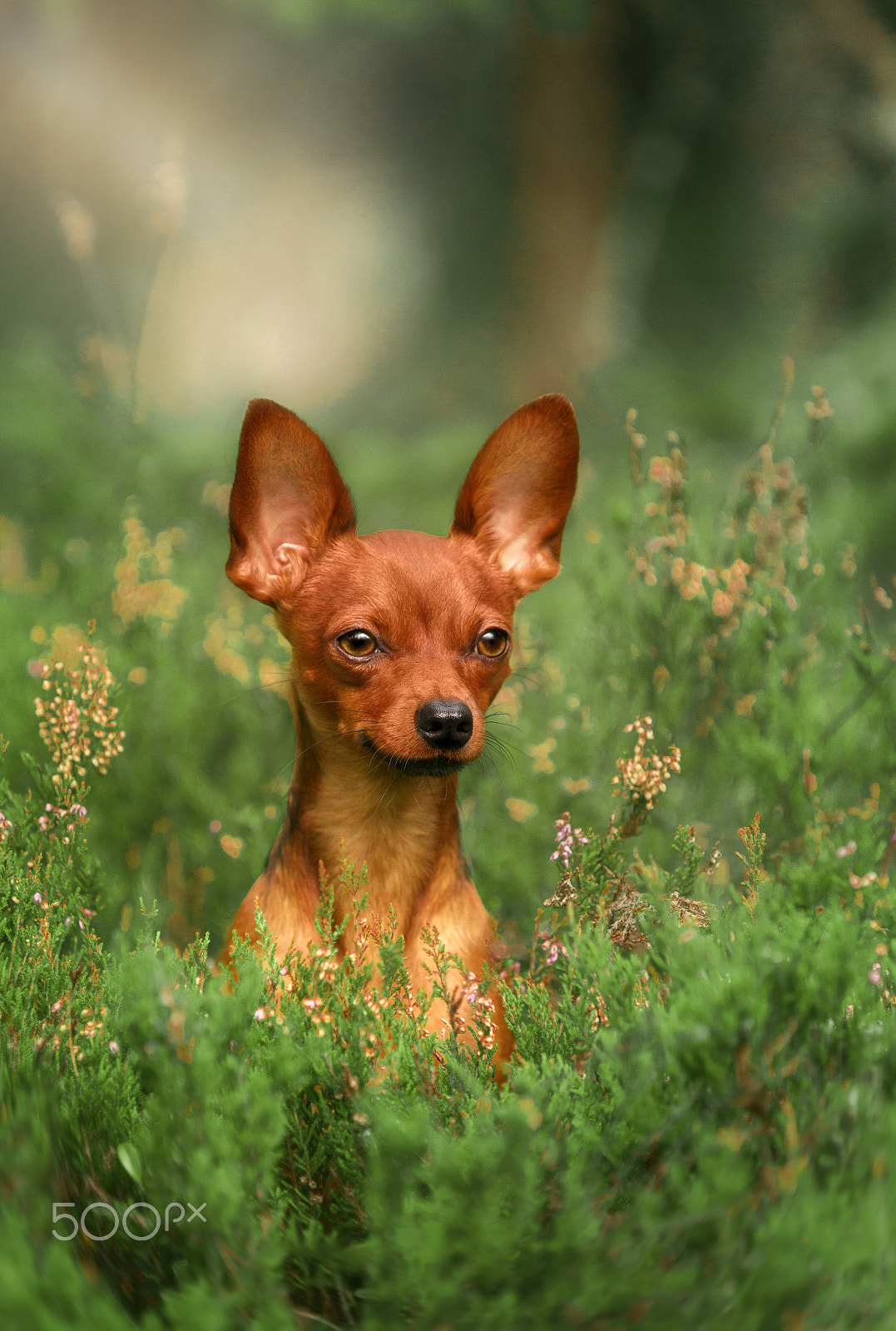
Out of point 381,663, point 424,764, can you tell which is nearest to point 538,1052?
point 424,764

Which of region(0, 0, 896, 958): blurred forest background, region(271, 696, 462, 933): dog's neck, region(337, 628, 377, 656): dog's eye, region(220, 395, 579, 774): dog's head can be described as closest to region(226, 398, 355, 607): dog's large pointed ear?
region(220, 395, 579, 774): dog's head

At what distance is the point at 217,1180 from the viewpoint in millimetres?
1695

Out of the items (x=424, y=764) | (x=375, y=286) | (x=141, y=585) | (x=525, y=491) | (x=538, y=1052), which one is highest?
(x=525, y=491)

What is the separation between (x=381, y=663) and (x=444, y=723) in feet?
1.06

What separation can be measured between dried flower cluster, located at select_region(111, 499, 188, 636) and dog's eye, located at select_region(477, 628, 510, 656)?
7.09ft

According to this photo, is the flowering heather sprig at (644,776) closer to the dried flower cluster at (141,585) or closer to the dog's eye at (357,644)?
the dog's eye at (357,644)

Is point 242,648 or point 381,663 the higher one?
point 381,663

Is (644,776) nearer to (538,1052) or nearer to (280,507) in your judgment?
(538,1052)

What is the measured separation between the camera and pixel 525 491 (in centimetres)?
318

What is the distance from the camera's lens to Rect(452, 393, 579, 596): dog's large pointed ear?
3.05 meters

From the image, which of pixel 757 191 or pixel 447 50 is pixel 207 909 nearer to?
pixel 757 191

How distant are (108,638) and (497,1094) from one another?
9.79ft

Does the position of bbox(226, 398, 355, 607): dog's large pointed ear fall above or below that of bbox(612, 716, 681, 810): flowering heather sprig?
above

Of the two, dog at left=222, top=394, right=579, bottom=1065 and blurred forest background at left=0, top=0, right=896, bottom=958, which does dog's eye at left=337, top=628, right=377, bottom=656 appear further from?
blurred forest background at left=0, top=0, right=896, bottom=958
